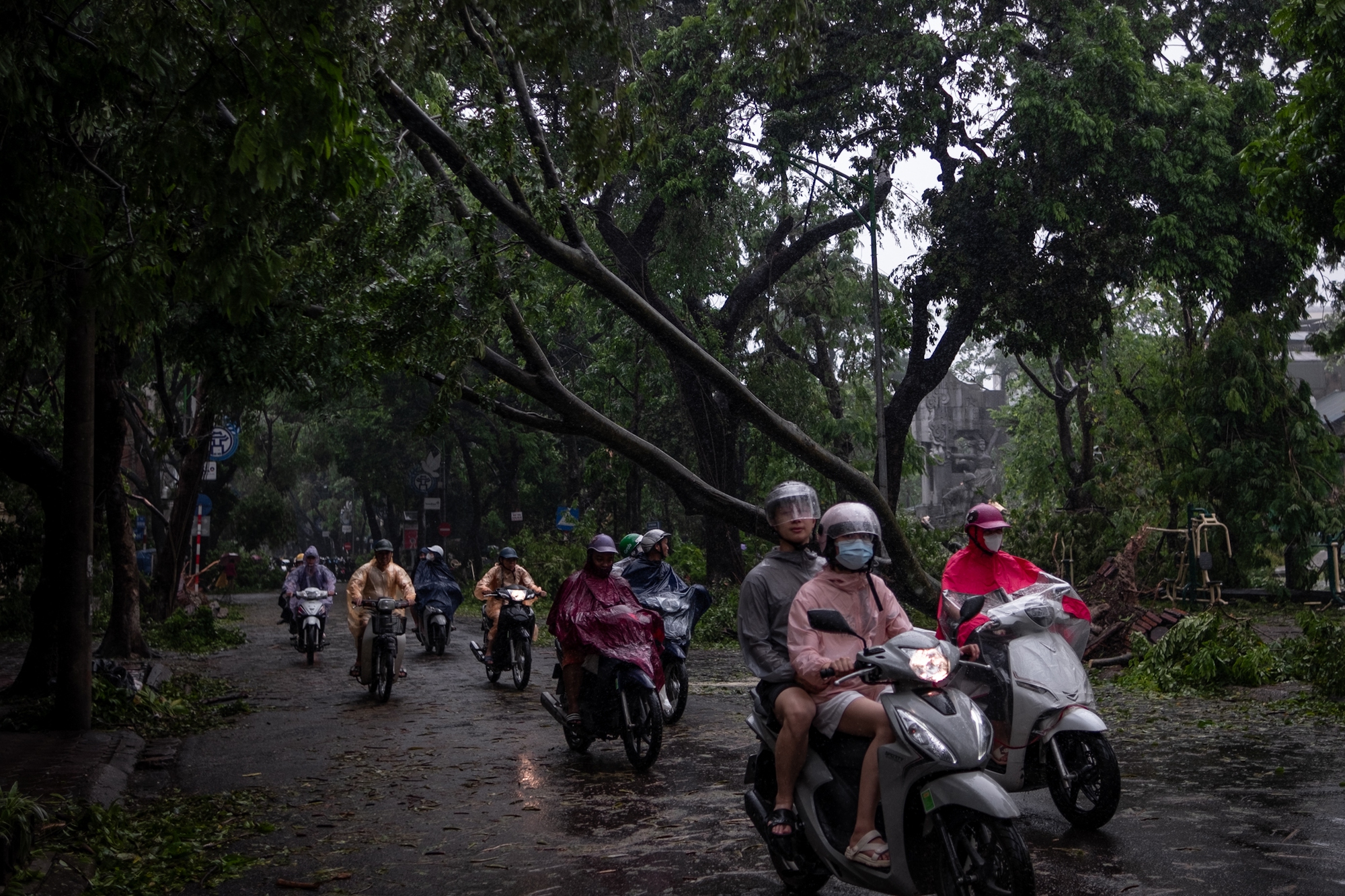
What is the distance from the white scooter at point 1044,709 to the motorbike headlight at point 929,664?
194 cm

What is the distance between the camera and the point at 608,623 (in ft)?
31.9

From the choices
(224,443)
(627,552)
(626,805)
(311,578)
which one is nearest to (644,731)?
(626,805)

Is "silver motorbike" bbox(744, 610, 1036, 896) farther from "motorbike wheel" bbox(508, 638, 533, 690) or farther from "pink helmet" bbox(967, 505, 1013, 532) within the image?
"motorbike wheel" bbox(508, 638, 533, 690)

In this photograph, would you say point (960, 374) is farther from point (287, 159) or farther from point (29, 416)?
point (287, 159)

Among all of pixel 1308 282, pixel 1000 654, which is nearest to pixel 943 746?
pixel 1000 654

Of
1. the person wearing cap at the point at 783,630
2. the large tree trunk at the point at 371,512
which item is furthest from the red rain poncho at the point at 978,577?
the large tree trunk at the point at 371,512

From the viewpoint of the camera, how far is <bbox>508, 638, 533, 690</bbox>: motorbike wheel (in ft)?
49.9

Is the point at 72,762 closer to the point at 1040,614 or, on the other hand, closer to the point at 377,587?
the point at 377,587

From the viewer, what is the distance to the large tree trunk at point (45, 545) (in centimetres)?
1208

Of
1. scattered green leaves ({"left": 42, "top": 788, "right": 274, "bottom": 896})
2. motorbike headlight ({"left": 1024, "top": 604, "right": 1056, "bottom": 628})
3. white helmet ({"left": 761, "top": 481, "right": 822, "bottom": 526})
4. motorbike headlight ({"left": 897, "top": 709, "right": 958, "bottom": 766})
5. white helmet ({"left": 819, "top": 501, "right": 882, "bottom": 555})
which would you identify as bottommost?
scattered green leaves ({"left": 42, "top": 788, "right": 274, "bottom": 896})

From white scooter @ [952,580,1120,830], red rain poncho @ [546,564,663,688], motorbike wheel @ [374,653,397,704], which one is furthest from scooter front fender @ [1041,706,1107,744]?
motorbike wheel @ [374,653,397,704]

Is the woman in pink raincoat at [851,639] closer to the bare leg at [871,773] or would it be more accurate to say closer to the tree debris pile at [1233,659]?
the bare leg at [871,773]

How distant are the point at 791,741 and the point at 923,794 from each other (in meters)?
0.71

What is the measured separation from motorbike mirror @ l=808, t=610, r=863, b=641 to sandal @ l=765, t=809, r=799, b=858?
2.80 feet
